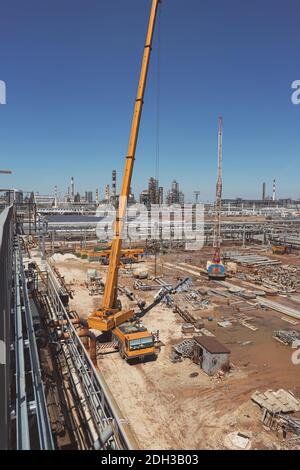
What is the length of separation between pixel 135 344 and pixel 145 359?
1053 mm

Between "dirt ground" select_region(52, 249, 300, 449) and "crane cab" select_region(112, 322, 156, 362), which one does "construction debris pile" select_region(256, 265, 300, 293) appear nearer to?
"dirt ground" select_region(52, 249, 300, 449)

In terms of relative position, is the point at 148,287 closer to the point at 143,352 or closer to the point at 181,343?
the point at 181,343

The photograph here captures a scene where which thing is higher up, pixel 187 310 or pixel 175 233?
pixel 175 233

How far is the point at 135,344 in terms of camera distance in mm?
12023

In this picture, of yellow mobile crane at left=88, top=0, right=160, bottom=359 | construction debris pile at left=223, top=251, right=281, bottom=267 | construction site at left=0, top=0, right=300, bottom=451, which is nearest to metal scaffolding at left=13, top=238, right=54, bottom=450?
construction site at left=0, top=0, right=300, bottom=451

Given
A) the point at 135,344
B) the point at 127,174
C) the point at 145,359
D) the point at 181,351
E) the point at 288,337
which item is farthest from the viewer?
the point at 288,337

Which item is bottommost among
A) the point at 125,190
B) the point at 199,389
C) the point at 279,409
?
the point at 199,389

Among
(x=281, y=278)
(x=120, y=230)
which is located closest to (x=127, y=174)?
(x=120, y=230)

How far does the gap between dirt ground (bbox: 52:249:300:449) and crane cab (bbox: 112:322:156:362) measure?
1.26ft

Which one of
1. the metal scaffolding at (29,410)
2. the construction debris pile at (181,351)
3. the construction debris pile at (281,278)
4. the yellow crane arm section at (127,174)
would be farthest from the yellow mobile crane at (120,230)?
the construction debris pile at (281,278)

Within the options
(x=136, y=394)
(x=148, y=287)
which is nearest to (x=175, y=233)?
(x=148, y=287)

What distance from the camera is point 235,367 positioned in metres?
12.1

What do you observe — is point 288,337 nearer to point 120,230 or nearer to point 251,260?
point 120,230

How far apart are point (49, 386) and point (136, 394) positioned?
300 cm
